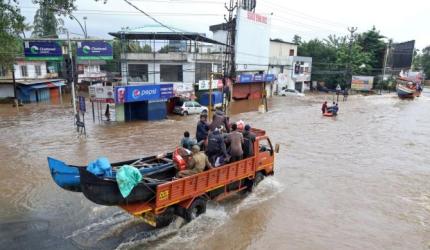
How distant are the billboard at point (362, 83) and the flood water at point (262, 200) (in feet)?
111

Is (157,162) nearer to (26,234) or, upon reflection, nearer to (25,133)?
(26,234)

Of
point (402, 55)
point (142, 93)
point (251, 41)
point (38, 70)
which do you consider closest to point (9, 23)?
point (142, 93)

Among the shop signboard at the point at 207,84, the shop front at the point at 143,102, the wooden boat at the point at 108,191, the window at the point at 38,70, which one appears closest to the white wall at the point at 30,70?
the window at the point at 38,70

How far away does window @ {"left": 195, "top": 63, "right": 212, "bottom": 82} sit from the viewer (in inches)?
1302

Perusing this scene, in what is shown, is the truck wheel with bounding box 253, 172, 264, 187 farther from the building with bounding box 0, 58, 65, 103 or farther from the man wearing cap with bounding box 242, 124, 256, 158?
the building with bounding box 0, 58, 65, 103

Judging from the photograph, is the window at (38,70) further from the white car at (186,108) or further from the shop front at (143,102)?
the shop front at (143,102)

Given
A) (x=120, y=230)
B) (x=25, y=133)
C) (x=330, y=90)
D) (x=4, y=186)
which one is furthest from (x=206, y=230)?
(x=330, y=90)

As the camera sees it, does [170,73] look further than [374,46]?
No

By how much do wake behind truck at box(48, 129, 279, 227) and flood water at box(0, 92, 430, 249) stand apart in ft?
1.76

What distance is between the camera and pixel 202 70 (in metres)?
33.6

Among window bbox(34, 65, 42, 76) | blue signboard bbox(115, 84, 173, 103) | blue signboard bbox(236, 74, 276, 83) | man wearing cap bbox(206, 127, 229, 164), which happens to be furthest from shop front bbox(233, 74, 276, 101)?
man wearing cap bbox(206, 127, 229, 164)

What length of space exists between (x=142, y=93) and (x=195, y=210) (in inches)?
610

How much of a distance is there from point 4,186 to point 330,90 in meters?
50.5

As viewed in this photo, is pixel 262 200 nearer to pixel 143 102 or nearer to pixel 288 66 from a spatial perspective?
pixel 143 102
